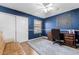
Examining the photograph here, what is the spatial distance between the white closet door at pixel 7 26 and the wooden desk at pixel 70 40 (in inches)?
41.3

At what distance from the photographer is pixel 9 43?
211 cm

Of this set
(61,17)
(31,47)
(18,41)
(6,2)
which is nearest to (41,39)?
(31,47)

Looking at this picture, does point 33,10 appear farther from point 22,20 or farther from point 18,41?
point 18,41

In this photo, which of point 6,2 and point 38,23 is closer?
point 6,2

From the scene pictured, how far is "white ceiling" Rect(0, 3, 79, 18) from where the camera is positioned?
2.05m

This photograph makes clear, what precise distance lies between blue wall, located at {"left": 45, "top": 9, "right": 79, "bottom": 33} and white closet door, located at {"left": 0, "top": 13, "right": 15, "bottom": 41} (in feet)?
2.23

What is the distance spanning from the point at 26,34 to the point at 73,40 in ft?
3.08

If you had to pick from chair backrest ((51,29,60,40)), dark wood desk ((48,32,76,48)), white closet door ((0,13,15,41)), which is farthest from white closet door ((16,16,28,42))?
dark wood desk ((48,32,76,48))

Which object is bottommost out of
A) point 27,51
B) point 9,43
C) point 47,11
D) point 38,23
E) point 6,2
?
point 27,51

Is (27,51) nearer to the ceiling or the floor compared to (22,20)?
nearer to the floor

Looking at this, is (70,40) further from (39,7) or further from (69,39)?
(39,7)

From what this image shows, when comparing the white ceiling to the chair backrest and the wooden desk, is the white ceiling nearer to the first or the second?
the chair backrest

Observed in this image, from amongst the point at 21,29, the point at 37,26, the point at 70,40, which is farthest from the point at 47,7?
the point at 70,40

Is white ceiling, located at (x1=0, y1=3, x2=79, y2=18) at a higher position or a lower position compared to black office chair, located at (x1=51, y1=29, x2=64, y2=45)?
higher
